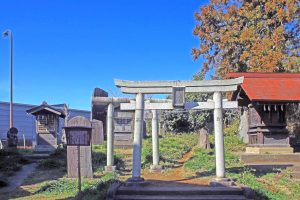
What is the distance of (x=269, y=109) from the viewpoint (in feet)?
62.7

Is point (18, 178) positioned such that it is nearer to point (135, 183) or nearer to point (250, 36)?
point (135, 183)

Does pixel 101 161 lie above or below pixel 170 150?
below

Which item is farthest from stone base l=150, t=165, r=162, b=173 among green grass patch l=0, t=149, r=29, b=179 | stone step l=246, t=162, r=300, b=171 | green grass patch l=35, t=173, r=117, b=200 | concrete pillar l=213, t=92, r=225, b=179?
green grass patch l=0, t=149, r=29, b=179

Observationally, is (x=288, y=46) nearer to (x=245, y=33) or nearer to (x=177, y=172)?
(x=245, y=33)

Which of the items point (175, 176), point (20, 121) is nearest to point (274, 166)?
point (175, 176)

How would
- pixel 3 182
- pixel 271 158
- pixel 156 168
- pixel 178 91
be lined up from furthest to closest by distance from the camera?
pixel 271 158
pixel 156 168
pixel 3 182
pixel 178 91

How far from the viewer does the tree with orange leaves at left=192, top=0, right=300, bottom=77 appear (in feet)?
87.6

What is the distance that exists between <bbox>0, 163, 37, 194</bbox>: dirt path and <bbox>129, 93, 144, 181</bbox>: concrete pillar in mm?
4428

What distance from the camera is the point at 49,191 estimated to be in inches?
514

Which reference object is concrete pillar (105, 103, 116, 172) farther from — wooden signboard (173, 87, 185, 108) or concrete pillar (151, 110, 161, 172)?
wooden signboard (173, 87, 185, 108)

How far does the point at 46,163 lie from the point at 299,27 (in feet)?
64.7

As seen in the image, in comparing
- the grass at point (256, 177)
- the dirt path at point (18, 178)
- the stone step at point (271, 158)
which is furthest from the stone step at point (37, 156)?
the stone step at point (271, 158)

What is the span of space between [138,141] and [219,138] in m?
2.48

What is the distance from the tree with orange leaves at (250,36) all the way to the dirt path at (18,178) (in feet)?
52.1
